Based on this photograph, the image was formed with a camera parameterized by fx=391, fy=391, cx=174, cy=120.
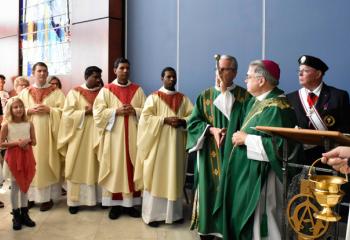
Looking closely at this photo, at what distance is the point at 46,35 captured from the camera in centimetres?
810

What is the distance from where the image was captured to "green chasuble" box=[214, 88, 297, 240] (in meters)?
2.96

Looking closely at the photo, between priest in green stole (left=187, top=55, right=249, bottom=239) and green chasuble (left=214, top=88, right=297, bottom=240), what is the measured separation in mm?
364

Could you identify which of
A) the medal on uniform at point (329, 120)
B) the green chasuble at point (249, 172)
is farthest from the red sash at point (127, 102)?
the medal on uniform at point (329, 120)

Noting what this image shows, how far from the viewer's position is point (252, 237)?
309 centimetres

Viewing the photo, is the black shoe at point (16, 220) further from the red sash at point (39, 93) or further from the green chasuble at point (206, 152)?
the green chasuble at point (206, 152)

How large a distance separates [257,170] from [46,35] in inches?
252

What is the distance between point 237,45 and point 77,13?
325 centimetres

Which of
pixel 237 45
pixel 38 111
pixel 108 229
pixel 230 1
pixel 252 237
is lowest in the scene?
pixel 108 229

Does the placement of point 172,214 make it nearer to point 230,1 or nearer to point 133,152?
point 133,152

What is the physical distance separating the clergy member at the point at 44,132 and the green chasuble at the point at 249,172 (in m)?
2.68

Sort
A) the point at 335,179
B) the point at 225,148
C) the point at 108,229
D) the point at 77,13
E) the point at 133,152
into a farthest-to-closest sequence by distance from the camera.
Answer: the point at 77,13 → the point at 133,152 → the point at 108,229 → the point at 225,148 → the point at 335,179

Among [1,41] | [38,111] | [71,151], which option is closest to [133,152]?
[71,151]

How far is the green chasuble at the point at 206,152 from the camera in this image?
3.74 meters

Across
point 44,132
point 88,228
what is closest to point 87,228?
point 88,228
